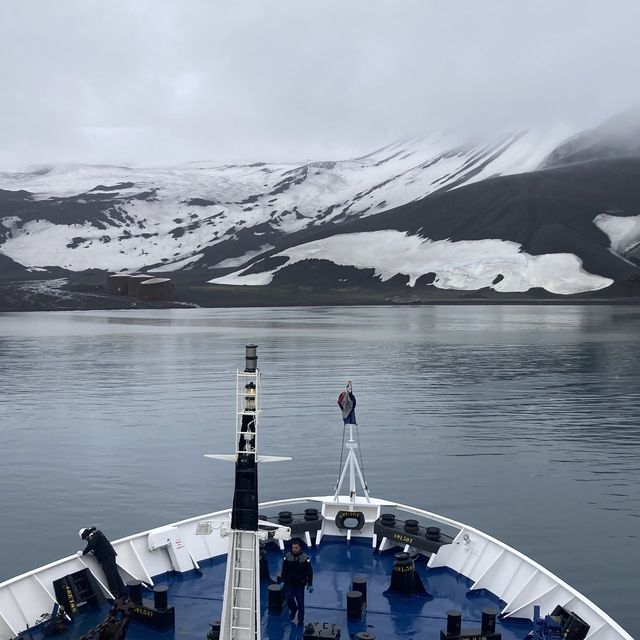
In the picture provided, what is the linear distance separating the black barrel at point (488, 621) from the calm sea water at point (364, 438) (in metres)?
6.02

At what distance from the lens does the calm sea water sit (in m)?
30.0

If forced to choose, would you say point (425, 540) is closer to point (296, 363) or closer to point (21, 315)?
point (296, 363)

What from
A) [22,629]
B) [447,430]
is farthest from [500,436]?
[22,629]

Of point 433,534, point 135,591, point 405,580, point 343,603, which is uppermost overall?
point 433,534

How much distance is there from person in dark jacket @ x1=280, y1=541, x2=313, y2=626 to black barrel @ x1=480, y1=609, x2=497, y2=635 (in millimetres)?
4199

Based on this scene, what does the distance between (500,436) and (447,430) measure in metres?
3.40

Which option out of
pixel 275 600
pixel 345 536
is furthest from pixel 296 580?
pixel 345 536

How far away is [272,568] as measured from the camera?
72.5 feet

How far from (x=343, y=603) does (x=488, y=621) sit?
13.5 ft

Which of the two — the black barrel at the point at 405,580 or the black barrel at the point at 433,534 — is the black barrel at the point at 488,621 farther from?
the black barrel at the point at 433,534

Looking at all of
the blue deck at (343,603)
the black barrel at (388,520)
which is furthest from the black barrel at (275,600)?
the black barrel at (388,520)

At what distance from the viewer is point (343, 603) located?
65.7 feet

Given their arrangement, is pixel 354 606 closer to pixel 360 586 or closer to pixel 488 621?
pixel 360 586

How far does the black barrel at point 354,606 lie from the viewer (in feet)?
62.3
